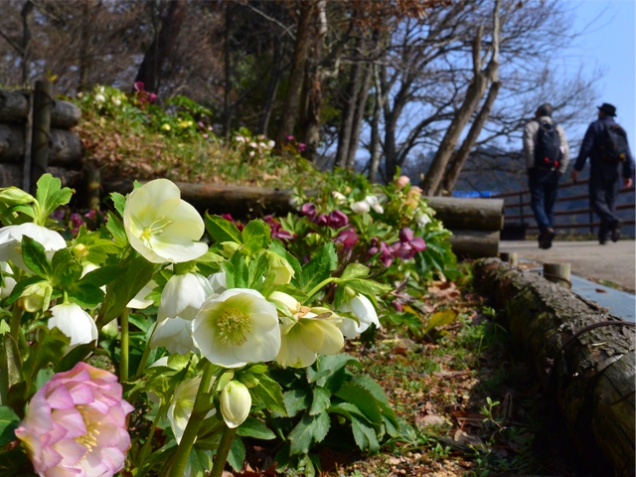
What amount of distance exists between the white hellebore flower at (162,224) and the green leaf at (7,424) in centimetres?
24

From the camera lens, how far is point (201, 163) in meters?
6.31

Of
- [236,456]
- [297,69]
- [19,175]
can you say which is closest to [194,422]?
[236,456]

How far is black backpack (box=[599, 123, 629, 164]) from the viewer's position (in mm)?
8109

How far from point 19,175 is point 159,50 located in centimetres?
530

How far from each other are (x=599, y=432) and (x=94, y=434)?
1.55 meters

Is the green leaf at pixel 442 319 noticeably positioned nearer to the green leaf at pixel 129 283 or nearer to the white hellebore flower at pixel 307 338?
the white hellebore flower at pixel 307 338

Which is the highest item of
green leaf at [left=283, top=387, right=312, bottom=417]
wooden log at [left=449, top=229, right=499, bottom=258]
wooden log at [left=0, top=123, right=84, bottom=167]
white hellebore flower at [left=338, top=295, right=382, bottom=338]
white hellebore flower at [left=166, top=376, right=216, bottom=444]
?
wooden log at [left=0, top=123, right=84, bottom=167]

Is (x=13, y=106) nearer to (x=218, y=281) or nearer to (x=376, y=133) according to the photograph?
(x=218, y=281)

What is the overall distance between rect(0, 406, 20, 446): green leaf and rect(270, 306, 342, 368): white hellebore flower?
36cm

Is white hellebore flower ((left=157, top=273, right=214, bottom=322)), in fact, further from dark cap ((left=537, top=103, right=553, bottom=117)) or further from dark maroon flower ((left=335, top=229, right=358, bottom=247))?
dark cap ((left=537, top=103, right=553, bottom=117))

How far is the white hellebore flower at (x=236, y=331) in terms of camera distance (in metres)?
0.75

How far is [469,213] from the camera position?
609 cm

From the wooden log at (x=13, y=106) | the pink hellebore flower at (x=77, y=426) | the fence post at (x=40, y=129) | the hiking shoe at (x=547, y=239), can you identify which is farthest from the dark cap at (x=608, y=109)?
the pink hellebore flower at (x=77, y=426)

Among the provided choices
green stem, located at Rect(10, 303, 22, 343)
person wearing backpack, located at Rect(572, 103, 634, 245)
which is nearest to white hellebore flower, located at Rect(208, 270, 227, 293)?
green stem, located at Rect(10, 303, 22, 343)
